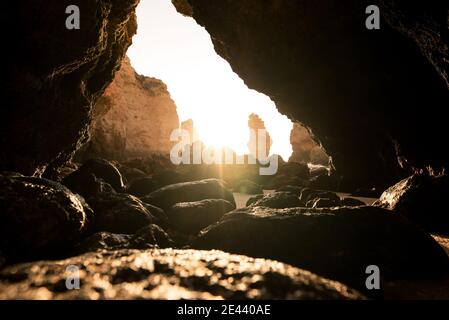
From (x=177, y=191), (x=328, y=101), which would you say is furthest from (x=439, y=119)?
(x=177, y=191)

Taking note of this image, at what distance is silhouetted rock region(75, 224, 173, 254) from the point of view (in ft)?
11.5

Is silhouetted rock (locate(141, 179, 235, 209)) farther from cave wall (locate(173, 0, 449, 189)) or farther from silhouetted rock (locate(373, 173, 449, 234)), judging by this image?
cave wall (locate(173, 0, 449, 189))

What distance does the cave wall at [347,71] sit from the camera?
7178mm

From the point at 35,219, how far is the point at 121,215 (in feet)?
4.82

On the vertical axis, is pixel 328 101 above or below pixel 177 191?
above

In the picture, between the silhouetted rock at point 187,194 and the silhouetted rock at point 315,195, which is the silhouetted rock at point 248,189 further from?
the silhouetted rock at point 187,194

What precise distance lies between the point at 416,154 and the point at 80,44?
835 centimetres

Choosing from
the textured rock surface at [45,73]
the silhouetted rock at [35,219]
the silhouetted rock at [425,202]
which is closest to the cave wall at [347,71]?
the silhouetted rock at [425,202]

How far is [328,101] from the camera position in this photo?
999cm

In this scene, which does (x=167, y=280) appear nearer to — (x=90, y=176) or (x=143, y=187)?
(x=90, y=176)

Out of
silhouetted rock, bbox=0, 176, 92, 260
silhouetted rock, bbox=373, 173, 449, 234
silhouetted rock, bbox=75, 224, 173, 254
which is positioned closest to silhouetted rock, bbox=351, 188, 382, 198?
silhouetted rock, bbox=373, 173, 449, 234

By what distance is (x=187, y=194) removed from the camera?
6863 millimetres

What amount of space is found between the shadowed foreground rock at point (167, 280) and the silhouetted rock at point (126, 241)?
1.21 feet
